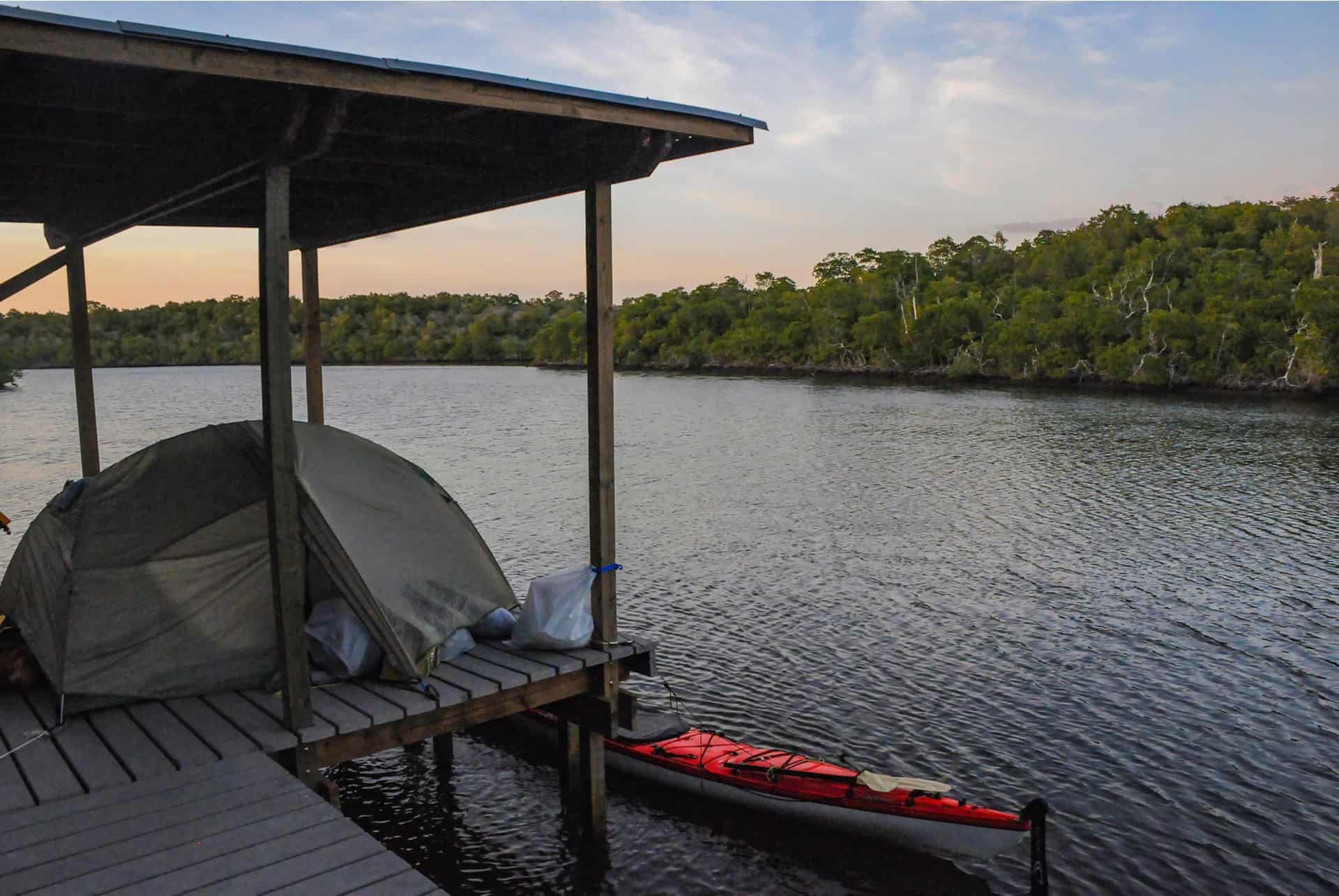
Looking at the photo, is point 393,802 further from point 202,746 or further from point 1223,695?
point 1223,695

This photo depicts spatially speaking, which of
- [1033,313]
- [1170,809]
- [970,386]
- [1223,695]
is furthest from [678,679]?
[1033,313]

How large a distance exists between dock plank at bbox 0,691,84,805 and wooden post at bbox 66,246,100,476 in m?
3.31

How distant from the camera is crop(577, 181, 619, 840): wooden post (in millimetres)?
7512

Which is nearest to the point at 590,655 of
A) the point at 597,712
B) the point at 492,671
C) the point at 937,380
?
the point at 597,712

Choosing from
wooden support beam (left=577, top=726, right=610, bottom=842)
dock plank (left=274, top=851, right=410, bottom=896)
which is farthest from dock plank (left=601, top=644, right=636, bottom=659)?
dock plank (left=274, top=851, right=410, bottom=896)

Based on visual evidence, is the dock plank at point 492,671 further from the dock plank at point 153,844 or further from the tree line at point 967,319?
the tree line at point 967,319

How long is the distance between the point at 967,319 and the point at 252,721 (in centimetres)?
9008

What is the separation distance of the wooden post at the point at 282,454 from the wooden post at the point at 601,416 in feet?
7.30

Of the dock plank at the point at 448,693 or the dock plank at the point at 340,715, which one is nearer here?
the dock plank at the point at 340,715

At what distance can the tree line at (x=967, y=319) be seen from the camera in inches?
2633

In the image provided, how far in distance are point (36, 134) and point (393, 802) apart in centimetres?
687

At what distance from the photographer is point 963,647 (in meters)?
15.3

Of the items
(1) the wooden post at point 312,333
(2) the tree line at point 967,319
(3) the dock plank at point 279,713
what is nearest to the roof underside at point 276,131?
(1) the wooden post at point 312,333

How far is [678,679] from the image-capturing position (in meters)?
13.6
